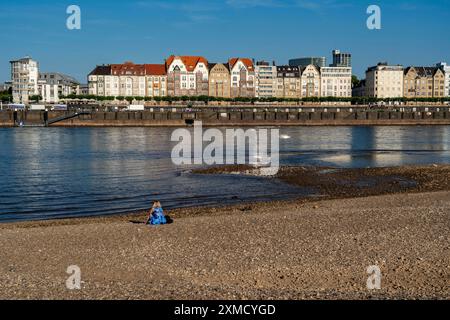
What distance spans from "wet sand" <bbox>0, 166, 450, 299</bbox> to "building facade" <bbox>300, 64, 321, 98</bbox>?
6390 inches

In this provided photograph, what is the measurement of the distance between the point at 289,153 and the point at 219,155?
619 centimetres

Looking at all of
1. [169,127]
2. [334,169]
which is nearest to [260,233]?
[334,169]

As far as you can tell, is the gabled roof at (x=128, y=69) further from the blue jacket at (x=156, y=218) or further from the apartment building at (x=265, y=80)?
the blue jacket at (x=156, y=218)

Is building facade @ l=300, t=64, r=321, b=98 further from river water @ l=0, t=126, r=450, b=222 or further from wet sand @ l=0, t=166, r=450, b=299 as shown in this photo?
wet sand @ l=0, t=166, r=450, b=299

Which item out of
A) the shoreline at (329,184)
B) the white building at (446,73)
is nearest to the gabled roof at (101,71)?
the white building at (446,73)

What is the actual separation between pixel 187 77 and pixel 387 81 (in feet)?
208

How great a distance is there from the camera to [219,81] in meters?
163

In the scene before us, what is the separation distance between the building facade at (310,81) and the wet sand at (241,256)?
162m

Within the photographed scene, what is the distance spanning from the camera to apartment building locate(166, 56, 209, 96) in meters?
162

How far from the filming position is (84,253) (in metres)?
13.5

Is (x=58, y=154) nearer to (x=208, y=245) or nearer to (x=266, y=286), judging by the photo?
(x=208, y=245)

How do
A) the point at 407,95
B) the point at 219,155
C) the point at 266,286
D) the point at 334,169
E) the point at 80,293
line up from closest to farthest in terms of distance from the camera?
the point at 80,293 → the point at 266,286 → the point at 334,169 → the point at 219,155 → the point at 407,95

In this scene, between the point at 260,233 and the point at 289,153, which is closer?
the point at 260,233

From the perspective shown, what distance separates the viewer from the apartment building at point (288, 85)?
177m
